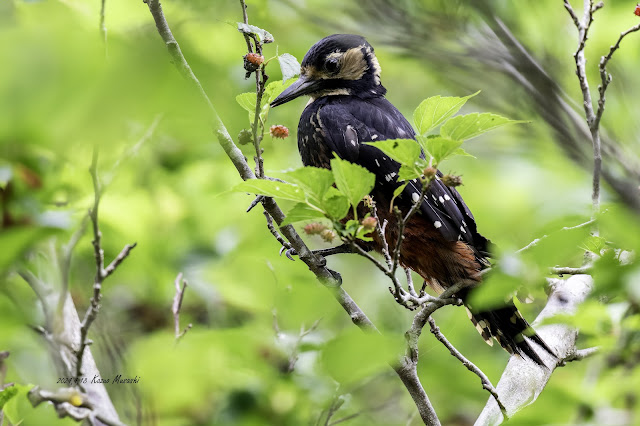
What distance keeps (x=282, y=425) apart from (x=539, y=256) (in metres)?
0.95

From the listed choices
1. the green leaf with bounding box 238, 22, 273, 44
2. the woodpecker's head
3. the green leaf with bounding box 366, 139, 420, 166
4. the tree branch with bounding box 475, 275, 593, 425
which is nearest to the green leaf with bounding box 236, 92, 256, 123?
the green leaf with bounding box 238, 22, 273, 44

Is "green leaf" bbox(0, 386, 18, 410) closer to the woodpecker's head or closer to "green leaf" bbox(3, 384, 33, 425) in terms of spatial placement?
"green leaf" bbox(3, 384, 33, 425)

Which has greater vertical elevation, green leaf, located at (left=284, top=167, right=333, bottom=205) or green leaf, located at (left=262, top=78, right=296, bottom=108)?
green leaf, located at (left=262, top=78, right=296, bottom=108)

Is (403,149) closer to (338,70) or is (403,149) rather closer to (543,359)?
(543,359)

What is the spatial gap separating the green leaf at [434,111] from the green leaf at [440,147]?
12 cm

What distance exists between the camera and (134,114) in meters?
0.85

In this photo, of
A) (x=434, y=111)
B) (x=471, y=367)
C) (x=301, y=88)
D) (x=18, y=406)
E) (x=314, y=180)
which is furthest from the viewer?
(x=301, y=88)

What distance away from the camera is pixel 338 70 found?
3121 mm

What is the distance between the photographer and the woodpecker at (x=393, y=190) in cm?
265

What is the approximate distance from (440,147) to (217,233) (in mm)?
1710

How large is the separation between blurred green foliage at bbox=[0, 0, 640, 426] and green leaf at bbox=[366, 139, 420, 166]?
310 millimetres

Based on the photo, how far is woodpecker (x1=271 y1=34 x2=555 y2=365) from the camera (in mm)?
2654

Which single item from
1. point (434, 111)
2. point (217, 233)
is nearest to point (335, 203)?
point (434, 111)

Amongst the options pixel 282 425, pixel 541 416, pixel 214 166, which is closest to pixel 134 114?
pixel 541 416
